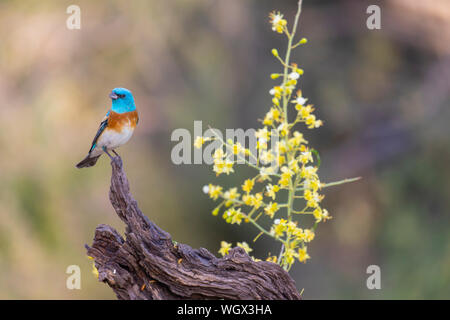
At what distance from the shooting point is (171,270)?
5.09ft

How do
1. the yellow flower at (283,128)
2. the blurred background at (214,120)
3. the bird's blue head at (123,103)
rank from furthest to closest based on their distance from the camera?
the blurred background at (214,120)
the bird's blue head at (123,103)
the yellow flower at (283,128)

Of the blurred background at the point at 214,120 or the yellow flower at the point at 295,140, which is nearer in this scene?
the yellow flower at the point at 295,140

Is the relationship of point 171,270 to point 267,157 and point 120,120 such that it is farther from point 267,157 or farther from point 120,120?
point 120,120

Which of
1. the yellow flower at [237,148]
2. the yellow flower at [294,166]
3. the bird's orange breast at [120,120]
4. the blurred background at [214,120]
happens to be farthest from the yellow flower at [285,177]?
the blurred background at [214,120]

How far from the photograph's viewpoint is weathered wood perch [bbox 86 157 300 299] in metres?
1.54

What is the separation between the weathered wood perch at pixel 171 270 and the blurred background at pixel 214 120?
222cm

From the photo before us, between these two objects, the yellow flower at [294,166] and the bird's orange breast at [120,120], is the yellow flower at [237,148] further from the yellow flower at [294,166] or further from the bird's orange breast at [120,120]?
the bird's orange breast at [120,120]

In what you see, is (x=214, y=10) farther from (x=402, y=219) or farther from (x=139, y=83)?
(x=402, y=219)

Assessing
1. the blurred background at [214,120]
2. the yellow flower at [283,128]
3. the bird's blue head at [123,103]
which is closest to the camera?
the yellow flower at [283,128]

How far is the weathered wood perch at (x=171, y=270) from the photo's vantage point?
154 cm

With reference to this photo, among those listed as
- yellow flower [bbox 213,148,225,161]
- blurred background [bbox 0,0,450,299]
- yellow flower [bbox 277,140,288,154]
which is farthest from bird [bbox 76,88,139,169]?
blurred background [bbox 0,0,450,299]

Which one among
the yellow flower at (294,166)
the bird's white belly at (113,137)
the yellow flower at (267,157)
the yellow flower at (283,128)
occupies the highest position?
the bird's white belly at (113,137)

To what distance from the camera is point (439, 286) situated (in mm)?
4102

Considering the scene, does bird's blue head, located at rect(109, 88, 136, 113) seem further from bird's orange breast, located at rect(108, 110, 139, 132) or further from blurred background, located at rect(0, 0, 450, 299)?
blurred background, located at rect(0, 0, 450, 299)
